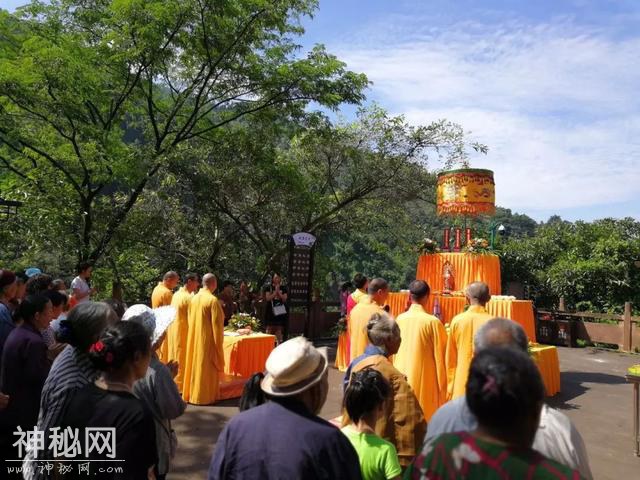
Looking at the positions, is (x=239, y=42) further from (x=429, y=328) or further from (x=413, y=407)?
(x=413, y=407)

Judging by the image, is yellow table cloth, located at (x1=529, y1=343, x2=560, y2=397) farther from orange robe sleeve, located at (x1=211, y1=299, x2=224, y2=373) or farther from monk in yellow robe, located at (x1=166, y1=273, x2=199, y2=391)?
monk in yellow robe, located at (x1=166, y1=273, x2=199, y2=391)

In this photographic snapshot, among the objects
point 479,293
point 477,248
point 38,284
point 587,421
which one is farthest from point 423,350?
point 477,248

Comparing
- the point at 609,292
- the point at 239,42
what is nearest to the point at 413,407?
the point at 239,42

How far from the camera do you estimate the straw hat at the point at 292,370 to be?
179 centimetres

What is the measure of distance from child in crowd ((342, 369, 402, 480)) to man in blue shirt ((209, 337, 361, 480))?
387 millimetres

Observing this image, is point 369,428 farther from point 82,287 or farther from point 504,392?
point 82,287

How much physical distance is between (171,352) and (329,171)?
27.0 feet

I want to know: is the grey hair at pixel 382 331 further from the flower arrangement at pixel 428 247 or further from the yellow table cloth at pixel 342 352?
the flower arrangement at pixel 428 247

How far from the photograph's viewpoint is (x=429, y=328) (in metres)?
4.47

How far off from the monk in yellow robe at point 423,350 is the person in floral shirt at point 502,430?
3.22 m

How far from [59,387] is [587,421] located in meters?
6.58

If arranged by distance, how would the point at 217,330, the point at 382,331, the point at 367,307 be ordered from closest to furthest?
1. the point at 382,331
2. the point at 367,307
3. the point at 217,330

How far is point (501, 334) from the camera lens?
216cm

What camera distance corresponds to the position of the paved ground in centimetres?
483
